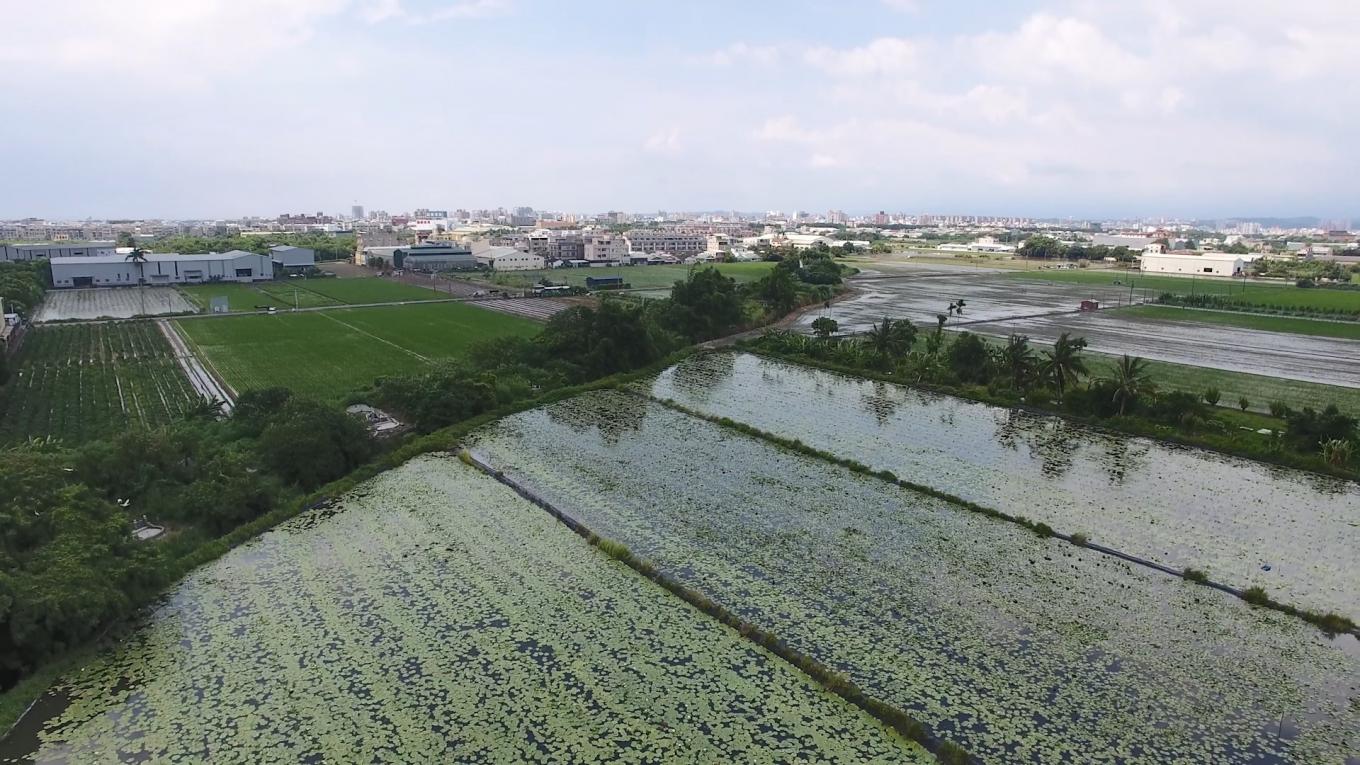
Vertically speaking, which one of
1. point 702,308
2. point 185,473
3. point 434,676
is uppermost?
point 702,308

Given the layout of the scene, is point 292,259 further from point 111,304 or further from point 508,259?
point 111,304

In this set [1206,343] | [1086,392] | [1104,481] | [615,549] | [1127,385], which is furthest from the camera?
[1206,343]

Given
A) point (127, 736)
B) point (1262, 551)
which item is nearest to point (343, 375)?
point (127, 736)

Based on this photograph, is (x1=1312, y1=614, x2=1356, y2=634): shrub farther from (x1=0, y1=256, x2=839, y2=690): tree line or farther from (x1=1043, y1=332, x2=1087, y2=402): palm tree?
(x1=0, y1=256, x2=839, y2=690): tree line

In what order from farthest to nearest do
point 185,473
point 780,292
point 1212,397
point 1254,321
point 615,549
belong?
1. point 780,292
2. point 1254,321
3. point 1212,397
4. point 185,473
5. point 615,549

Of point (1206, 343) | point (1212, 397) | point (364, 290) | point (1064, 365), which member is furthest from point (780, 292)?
point (364, 290)

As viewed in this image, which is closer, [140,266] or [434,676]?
[434,676]
